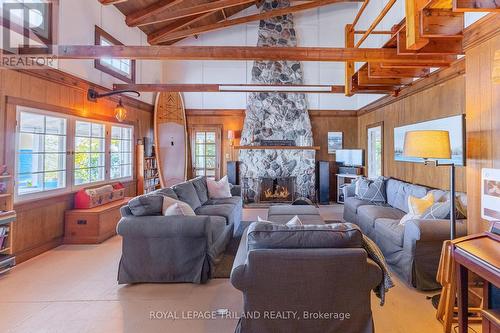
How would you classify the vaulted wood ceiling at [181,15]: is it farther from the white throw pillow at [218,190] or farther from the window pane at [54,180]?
the white throw pillow at [218,190]

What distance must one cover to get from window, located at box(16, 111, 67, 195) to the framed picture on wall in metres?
6.60

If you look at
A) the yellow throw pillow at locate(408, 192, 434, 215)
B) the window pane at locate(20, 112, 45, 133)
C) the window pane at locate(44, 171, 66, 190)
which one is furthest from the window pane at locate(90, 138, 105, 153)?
the yellow throw pillow at locate(408, 192, 434, 215)

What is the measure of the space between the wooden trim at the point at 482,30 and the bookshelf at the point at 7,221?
5145mm

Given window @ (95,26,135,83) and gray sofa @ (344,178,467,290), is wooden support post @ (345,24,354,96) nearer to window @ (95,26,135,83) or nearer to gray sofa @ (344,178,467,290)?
gray sofa @ (344,178,467,290)

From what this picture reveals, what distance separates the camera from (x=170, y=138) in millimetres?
7320

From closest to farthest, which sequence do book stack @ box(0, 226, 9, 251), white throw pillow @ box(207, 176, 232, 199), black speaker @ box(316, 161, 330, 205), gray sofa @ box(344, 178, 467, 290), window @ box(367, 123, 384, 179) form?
gray sofa @ box(344, 178, 467, 290) < book stack @ box(0, 226, 9, 251) < white throw pillow @ box(207, 176, 232, 199) < window @ box(367, 123, 384, 179) < black speaker @ box(316, 161, 330, 205)

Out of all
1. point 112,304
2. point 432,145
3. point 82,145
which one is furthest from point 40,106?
point 432,145

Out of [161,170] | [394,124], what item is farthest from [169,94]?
[394,124]

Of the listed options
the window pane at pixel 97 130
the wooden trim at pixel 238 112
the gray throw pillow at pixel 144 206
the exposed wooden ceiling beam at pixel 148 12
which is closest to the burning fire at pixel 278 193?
the wooden trim at pixel 238 112

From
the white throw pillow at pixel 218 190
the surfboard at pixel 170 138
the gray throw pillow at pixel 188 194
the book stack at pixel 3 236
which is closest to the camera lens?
the book stack at pixel 3 236

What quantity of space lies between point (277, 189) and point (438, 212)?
4917 mm

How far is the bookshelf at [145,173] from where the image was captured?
6.50m

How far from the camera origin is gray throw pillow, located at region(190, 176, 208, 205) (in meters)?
4.97

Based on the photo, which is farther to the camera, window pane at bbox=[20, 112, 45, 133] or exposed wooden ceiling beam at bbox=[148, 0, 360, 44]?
exposed wooden ceiling beam at bbox=[148, 0, 360, 44]
